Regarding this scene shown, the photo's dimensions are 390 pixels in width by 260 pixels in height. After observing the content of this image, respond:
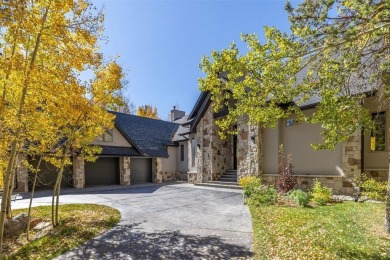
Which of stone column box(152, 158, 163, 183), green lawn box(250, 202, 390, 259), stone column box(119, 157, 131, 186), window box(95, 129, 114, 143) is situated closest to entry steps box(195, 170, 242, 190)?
stone column box(152, 158, 163, 183)

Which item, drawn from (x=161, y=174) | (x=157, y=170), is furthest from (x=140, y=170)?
(x=161, y=174)

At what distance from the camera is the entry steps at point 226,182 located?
1463cm

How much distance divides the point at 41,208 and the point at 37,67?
7512 millimetres

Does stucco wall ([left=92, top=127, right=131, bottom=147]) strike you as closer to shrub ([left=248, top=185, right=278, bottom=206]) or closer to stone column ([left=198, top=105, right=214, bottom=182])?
stone column ([left=198, top=105, right=214, bottom=182])

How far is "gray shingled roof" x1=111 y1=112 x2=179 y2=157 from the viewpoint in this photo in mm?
20688

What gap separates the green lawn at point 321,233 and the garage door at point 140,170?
48.1 ft

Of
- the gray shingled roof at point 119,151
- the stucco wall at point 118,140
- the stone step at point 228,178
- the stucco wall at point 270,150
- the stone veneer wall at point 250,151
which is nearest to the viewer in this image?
the stucco wall at point 270,150

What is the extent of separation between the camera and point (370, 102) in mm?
10305

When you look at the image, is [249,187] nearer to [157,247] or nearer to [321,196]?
[321,196]

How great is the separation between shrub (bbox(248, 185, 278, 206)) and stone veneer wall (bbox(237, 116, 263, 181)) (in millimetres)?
3187

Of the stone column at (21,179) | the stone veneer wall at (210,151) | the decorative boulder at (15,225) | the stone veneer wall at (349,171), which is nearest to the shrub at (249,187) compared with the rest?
the stone veneer wall at (349,171)

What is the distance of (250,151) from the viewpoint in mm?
13875

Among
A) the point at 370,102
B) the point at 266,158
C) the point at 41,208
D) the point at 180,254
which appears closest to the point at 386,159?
the point at 370,102

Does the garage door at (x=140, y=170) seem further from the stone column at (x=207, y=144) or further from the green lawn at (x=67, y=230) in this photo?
the green lawn at (x=67, y=230)
